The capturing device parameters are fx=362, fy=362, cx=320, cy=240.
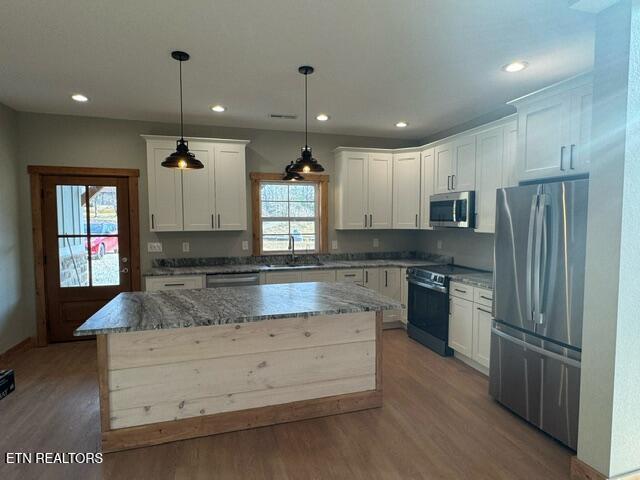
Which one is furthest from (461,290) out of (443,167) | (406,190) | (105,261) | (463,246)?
(105,261)

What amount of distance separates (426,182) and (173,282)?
11.1ft

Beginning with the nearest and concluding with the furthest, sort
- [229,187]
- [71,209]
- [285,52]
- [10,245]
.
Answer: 1. [285,52]
2. [10,245]
3. [71,209]
4. [229,187]

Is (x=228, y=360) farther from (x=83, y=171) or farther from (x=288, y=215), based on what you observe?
(x=83, y=171)

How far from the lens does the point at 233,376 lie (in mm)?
2504

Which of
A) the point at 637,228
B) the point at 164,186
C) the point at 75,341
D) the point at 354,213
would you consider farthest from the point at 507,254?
the point at 75,341

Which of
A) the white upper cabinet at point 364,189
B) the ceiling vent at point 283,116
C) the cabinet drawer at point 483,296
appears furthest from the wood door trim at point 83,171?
the cabinet drawer at point 483,296

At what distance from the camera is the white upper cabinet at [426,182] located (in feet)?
15.3

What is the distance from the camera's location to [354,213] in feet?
16.4

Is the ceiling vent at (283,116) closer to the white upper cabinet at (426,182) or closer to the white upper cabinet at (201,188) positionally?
the white upper cabinet at (201,188)

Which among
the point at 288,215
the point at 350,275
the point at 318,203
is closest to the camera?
the point at 350,275

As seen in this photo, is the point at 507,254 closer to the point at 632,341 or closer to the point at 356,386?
the point at 632,341

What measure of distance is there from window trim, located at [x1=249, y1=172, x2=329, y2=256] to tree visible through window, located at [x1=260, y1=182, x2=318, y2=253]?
7 cm

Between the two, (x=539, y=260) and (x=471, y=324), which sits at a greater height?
(x=539, y=260)

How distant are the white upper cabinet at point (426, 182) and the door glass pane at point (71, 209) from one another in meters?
4.22
